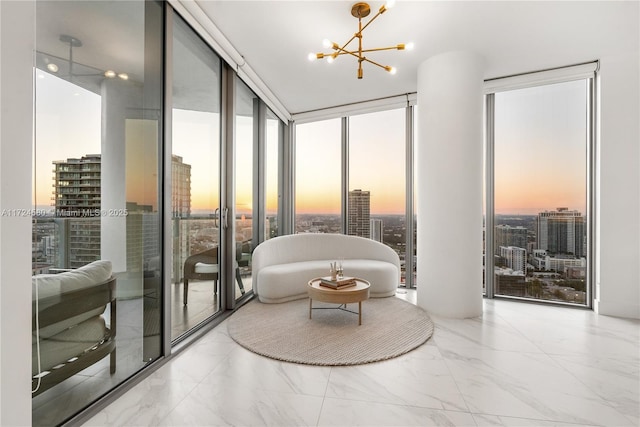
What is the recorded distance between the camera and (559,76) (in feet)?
12.8

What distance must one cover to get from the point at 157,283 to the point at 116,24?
1925 mm

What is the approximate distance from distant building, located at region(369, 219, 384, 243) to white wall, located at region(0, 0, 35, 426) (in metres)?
4.73

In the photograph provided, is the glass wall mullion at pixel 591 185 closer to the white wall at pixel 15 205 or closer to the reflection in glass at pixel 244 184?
the reflection in glass at pixel 244 184

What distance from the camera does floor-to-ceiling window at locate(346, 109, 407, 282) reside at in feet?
16.8

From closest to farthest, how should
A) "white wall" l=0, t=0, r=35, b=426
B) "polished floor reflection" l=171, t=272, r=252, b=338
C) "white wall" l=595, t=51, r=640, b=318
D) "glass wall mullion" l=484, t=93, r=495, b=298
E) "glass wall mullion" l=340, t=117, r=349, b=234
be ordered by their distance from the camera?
"white wall" l=0, t=0, r=35, b=426 < "polished floor reflection" l=171, t=272, r=252, b=338 < "white wall" l=595, t=51, r=640, b=318 < "glass wall mullion" l=484, t=93, r=495, b=298 < "glass wall mullion" l=340, t=117, r=349, b=234

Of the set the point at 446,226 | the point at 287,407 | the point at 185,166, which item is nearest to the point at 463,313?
the point at 446,226

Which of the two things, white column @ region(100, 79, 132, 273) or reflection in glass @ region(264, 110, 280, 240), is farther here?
reflection in glass @ region(264, 110, 280, 240)

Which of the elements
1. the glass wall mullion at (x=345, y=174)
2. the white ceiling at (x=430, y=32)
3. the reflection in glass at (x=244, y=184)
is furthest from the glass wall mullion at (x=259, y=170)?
the glass wall mullion at (x=345, y=174)

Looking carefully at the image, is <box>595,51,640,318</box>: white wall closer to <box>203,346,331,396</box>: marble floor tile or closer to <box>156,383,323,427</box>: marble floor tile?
<box>203,346,331,396</box>: marble floor tile

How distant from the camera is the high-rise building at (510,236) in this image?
4.28 metres

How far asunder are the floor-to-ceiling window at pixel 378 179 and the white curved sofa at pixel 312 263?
385 mm

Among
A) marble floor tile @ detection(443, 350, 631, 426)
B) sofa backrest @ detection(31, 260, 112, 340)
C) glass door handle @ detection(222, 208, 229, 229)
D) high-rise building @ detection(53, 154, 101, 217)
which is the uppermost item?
high-rise building @ detection(53, 154, 101, 217)

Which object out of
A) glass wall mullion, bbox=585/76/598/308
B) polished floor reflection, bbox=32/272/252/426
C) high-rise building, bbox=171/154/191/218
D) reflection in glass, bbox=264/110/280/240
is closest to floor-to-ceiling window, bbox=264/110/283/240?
reflection in glass, bbox=264/110/280/240

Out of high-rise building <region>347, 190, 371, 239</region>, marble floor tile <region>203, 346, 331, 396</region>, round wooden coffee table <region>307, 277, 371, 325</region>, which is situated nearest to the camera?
marble floor tile <region>203, 346, 331, 396</region>
